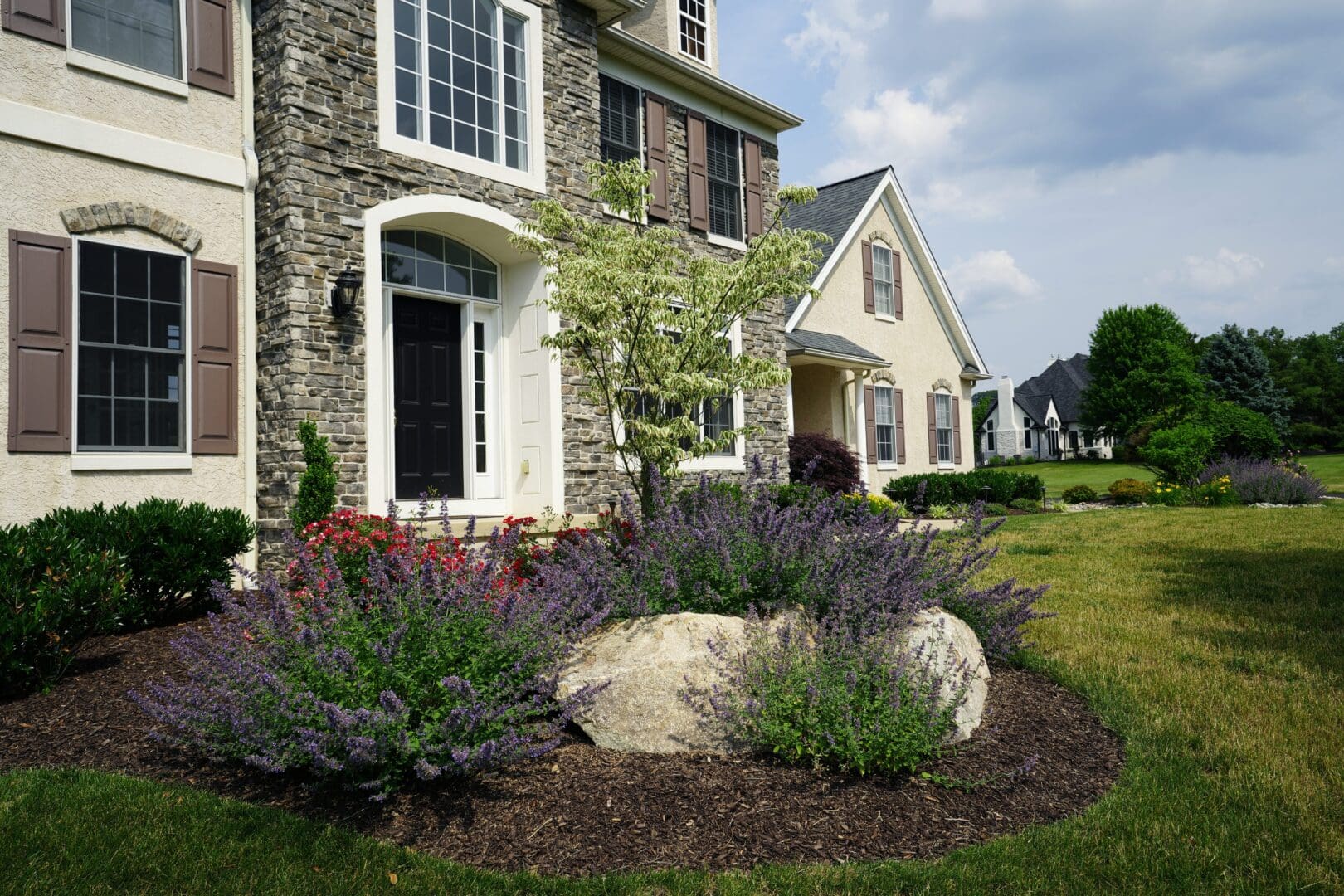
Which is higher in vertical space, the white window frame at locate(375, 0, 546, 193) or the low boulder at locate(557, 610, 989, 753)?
the white window frame at locate(375, 0, 546, 193)

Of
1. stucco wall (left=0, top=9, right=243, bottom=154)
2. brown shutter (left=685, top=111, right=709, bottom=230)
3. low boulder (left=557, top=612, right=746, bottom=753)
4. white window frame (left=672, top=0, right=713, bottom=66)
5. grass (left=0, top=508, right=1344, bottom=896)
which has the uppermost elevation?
white window frame (left=672, top=0, right=713, bottom=66)

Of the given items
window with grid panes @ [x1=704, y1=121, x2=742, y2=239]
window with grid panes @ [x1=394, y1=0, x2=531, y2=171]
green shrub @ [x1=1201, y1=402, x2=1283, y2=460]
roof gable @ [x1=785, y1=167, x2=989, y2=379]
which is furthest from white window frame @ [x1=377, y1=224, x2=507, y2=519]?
green shrub @ [x1=1201, y1=402, x2=1283, y2=460]

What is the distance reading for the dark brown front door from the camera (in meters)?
9.09

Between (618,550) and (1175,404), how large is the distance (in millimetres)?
41816

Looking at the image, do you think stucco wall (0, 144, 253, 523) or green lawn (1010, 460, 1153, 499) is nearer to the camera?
stucco wall (0, 144, 253, 523)

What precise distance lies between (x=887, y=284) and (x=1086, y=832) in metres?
16.2

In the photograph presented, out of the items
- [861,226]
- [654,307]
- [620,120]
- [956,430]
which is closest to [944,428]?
[956,430]

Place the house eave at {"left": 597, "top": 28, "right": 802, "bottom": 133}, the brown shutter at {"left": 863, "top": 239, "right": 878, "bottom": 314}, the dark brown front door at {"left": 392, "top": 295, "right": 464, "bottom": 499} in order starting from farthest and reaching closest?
the brown shutter at {"left": 863, "top": 239, "right": 878, "bottom": 314} < the house eave at {"left": 597, "top": 28, "right": 802, "bottom": 133} < the dark brown front door at {"left": 392, "top": 295, "right": 464, "bottom": 499}

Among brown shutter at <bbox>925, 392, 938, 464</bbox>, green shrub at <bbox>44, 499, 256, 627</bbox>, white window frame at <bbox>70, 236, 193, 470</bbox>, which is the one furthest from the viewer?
A: brown shutter at <bbox>925, 392, 938, 464</bbox>

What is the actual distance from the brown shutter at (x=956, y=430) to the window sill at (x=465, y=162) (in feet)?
42.8

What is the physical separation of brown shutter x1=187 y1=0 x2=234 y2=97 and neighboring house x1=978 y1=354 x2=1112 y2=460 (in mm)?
50816

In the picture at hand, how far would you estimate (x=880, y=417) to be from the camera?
58.3ft

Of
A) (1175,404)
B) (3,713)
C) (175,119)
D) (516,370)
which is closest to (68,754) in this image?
(3,713)

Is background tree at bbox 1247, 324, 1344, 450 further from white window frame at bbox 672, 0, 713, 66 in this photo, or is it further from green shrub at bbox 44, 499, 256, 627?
green shrub at bbox 44, 499, 256, 627
